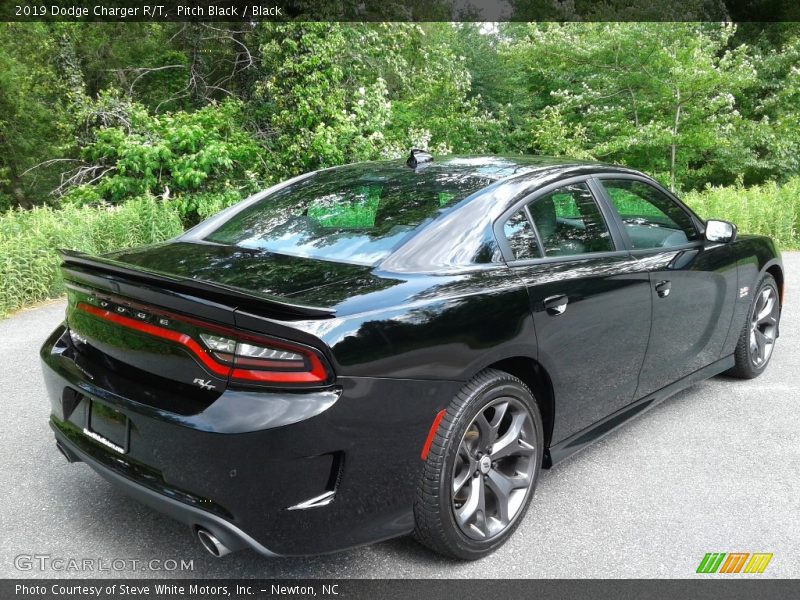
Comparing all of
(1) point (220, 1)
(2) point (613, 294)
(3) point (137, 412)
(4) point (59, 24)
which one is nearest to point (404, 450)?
(3) point (137, 412)

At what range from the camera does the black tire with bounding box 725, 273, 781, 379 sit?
15.3 feet

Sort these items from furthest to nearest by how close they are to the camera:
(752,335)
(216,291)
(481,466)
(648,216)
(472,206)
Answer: (752,335) → (648,216) → (472,206) → (481,466) → (216,291)

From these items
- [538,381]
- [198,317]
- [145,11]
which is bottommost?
[538,381]

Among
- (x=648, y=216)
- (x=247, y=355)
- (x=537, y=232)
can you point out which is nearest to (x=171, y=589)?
(x=247, y=355)

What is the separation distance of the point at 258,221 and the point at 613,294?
5.72 feet

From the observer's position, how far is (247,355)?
2168 millimetres

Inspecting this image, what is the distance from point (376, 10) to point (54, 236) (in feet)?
31.8

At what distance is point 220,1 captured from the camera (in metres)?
15.1

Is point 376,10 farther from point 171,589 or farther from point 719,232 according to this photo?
point 171,589

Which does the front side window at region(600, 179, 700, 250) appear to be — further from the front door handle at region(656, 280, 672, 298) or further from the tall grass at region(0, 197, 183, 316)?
the tall grass at region(0, 197, 183, 316)

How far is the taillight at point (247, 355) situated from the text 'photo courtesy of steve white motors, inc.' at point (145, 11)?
11411 mm

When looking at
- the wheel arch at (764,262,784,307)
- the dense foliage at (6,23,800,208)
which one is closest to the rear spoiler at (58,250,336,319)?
the wheel arch at (764,262,784,307)

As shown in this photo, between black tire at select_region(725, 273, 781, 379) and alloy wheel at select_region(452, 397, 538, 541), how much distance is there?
2.50m

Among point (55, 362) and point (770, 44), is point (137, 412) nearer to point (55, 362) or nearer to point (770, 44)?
point (55, 362)
